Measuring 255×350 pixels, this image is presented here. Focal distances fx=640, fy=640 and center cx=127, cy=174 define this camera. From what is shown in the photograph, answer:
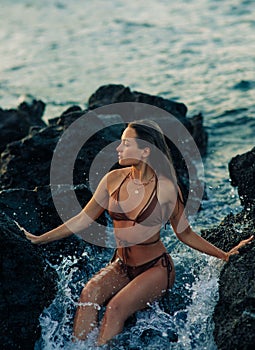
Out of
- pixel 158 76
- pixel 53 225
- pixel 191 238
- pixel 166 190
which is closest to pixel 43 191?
pixel 53 225

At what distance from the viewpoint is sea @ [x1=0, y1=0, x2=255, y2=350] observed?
580 centimetres

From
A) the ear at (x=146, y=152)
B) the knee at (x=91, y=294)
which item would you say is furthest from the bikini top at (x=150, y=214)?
the knee at (x=91, y=294)

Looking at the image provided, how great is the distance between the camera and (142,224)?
18.8 feet

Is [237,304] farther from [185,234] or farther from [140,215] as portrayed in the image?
[140,215]

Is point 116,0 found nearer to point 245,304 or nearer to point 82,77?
point 82,77

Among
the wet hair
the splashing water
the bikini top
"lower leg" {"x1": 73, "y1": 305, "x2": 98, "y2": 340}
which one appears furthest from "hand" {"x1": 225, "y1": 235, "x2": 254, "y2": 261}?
"lower leg" {"x1": 73, "y1": 305, "x2": 98, "y2": 340}

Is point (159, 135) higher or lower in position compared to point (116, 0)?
higher

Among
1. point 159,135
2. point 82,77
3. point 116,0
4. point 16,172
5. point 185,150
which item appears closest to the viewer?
point 159,135

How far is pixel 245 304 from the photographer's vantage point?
5.23 metres

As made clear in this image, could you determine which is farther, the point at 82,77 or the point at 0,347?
the point at 82,77

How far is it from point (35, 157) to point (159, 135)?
139 inches

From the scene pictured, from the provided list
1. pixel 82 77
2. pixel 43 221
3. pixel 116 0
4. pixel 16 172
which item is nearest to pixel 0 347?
pixel 43 221

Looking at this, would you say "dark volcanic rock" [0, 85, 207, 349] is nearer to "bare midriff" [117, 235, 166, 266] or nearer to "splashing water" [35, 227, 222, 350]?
"splashing water" [35, 227, 222, 350]

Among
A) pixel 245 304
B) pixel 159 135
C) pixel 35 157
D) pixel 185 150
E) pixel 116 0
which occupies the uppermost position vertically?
pixel 159 135
